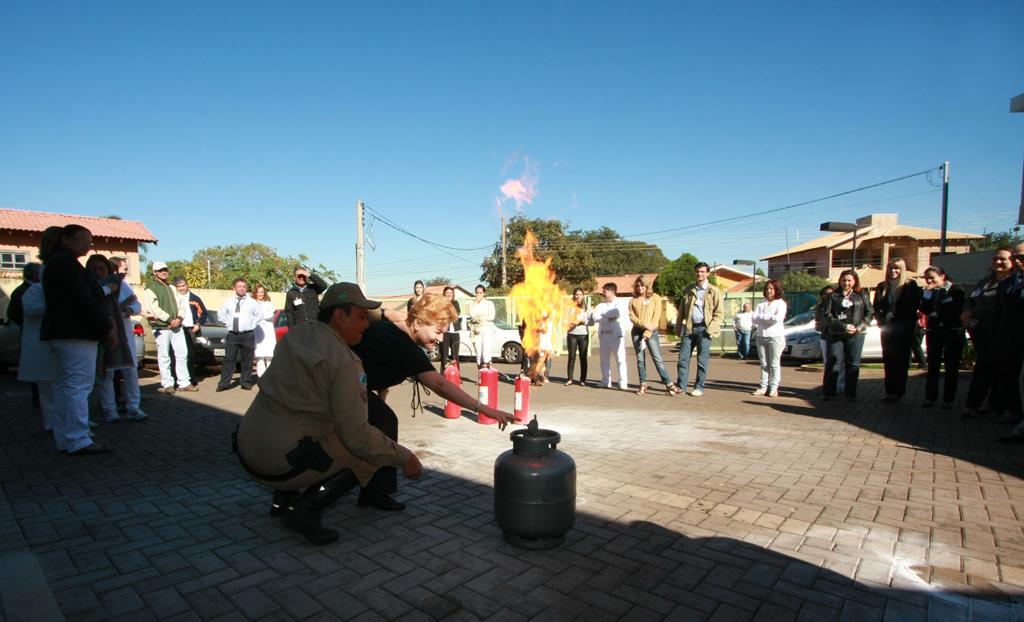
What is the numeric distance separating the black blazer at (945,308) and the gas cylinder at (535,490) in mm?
7293

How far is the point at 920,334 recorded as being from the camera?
1290 cm

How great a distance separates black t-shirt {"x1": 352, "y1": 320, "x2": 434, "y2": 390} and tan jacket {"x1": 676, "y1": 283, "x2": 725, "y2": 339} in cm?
649

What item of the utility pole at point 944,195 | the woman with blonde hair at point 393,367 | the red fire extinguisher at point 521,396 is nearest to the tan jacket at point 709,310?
the red fire extinguisher at point 521,396

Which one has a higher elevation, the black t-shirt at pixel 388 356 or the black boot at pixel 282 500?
the black t-shirt at pixel 388 356

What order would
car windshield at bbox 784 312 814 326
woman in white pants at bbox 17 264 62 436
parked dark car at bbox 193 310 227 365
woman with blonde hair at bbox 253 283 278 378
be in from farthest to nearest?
car windshield at bbox 784 312 814 326 < parked dark car at bbox 193 310 227 365 < woman with blonde hair at bbox 253 283 278 378 < woman in white pants at bbox 17 264 62 436

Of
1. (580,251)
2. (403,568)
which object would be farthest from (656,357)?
(580,251)

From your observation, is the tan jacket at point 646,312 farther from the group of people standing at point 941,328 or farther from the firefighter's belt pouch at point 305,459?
the firefighter's belt pouch at point 305,459

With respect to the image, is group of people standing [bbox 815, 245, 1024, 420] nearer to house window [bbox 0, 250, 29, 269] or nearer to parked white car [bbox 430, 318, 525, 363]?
parked white car [bbox 430, 318, 525, 363]

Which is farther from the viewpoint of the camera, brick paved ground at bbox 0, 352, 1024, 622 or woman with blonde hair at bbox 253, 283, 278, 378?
woman with blonde hair at bbox 253, 283, 278, 378

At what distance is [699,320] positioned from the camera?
9.21m

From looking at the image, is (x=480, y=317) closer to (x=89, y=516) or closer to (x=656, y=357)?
(x=656, y=357)

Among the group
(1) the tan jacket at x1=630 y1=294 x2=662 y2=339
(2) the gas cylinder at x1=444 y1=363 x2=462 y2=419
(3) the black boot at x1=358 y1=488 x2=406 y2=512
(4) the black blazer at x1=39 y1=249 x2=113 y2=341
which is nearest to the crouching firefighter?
(3) the black boot at x1=358 y1=488 x2=406 y2=512

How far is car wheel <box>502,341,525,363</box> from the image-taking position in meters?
15.3

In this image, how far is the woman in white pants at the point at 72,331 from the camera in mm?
4789
